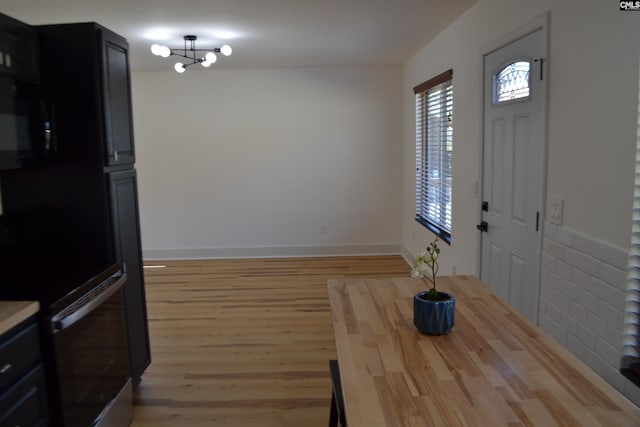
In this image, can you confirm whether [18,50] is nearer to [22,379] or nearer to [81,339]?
[81,339]

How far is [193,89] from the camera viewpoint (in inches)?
246

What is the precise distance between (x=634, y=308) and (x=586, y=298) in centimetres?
30

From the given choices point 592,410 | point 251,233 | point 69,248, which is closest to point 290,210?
point 251,233

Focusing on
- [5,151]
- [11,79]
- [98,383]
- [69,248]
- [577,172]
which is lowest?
[98,383]

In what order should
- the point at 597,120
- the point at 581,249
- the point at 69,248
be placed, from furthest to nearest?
the point at 69,248 → the point at 581,249 → the point at 597,120

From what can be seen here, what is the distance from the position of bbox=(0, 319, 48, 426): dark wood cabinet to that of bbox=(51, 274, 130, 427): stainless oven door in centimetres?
8

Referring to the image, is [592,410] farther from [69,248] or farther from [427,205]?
[427,205]

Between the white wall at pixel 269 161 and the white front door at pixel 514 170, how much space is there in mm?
3022

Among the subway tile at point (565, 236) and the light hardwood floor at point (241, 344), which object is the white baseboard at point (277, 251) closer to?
the light hardwood floor at point (241, 344)

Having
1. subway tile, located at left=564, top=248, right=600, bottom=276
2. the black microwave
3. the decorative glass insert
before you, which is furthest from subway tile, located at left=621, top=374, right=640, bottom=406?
the black microwave

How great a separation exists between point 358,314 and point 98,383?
1369 mm

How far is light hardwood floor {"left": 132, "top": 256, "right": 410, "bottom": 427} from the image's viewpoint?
2816mm

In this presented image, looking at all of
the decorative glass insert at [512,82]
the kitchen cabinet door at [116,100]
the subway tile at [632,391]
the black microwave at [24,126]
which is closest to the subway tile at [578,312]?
the subway tile at [632,391]

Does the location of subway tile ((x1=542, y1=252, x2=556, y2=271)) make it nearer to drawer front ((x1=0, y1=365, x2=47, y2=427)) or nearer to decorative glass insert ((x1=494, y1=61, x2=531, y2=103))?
decorative glass insert ((x1=494, y1=61, x2=531, y2=103))
